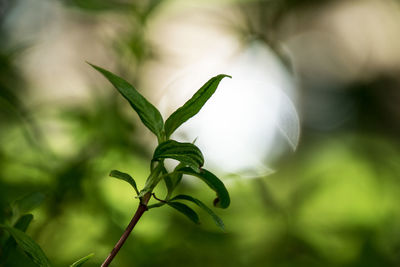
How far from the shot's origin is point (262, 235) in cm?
51

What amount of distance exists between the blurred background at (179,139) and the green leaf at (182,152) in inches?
3.3

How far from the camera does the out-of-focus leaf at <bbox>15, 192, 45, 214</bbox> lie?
7.8 inches

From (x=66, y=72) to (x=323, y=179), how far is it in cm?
60

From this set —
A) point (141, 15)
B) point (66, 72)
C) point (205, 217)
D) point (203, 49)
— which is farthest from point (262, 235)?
point (66, 72)

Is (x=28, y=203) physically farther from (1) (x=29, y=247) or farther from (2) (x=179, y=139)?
(2) (x=179, y=139)

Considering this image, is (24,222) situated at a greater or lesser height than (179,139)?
lesser

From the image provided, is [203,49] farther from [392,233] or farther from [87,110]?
[392,233]

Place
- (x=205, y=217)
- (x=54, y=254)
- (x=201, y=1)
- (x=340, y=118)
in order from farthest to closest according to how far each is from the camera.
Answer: (x=340, y=118) → (x=201, y=1) → (x=205, y=217) → (x=54, y=254)

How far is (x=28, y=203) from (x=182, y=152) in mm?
83

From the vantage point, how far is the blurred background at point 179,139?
400mm

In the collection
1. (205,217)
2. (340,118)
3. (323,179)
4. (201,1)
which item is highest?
(340,118)

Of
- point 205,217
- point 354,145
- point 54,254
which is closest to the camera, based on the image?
point 54,254

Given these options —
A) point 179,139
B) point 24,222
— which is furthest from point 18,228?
point 179,139

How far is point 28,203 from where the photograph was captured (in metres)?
0.20
